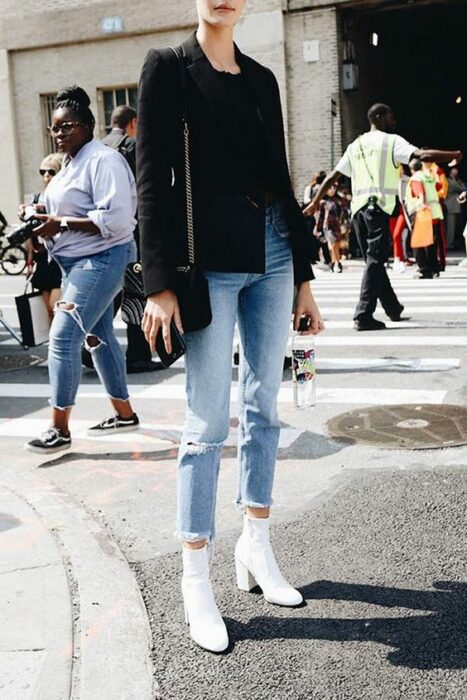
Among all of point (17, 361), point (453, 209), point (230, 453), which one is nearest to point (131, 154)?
point (17, 361)

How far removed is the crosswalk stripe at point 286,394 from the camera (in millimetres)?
6371

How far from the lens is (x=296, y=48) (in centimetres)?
2077

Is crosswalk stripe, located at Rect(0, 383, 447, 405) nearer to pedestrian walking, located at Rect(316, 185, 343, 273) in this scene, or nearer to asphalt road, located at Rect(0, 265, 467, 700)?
asphalt road, located at Rect(0, 265, 467, 700)

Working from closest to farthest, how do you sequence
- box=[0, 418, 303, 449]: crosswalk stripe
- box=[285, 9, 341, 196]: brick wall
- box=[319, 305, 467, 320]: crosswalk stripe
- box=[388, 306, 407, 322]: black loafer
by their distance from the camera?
box=[0, 418, 303, 449]: crosswalk stripe → box=[388, 306, 407, 322]: black loafer → box=[319, 305, 467, 320]: crosswalk stripe → box=[285, 9, 341, 196]: brick wall

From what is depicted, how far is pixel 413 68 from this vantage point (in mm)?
28219

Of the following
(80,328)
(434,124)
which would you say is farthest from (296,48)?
(80,328)

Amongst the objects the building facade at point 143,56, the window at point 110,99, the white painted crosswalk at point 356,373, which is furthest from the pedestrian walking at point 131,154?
the window at point 110,99

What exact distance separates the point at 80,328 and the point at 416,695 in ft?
9.98

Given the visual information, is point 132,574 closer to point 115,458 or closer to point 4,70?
→ point 115,458

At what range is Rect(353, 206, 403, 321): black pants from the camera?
29.9 feet

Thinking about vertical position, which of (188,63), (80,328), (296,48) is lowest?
(80,328)

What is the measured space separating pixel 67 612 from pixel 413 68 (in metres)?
27.6

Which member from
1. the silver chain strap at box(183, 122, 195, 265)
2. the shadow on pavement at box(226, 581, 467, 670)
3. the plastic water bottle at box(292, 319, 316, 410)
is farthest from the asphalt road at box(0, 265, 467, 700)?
the silver chain strap at box(183, 122, 195, 265)

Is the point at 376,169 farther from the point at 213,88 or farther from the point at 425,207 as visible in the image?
the point at 213,88
